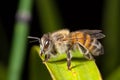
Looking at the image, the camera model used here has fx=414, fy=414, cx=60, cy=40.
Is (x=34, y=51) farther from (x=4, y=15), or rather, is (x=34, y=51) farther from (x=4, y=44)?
(x=4, y=15)

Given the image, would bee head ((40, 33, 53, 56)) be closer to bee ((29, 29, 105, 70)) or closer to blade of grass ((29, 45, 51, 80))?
bee ((29, 29, 105, 70))

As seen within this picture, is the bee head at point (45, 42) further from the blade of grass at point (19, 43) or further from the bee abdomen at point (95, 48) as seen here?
the blade of grass at point (19, 43)

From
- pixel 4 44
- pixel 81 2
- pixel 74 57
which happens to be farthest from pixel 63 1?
pixel 74 57

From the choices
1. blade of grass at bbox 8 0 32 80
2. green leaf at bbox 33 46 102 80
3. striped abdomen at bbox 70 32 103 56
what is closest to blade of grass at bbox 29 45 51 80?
green leaf at bbox 33 46 102 80

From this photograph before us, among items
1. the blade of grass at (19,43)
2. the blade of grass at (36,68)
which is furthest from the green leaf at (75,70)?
the blade of grass at (19,43)

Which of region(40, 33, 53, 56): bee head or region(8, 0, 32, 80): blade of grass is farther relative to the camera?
region(40, 33, 53, 56): bee head
